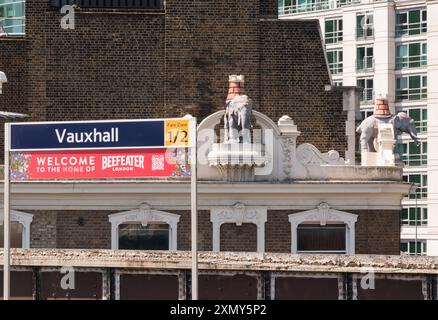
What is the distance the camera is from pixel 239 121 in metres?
56.3

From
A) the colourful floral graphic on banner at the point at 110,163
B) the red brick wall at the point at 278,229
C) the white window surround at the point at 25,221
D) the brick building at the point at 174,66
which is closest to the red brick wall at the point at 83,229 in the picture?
the white window surround at the point at 25,221

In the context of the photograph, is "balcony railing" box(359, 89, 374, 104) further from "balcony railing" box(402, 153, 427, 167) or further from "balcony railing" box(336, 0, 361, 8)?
"balcony railing" box(336, 0, 361, 8)

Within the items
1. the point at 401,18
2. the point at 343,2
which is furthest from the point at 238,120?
the point at 343,2

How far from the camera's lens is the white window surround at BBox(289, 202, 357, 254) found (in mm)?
57062

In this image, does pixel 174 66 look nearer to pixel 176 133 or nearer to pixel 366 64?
pixel 176 133

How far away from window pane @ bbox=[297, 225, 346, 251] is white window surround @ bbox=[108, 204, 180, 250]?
370 centimetres

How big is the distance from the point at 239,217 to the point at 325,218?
254 centimetres

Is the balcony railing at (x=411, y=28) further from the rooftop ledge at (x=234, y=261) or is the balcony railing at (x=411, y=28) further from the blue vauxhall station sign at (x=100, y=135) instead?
the blue vauxhall station sign at (x=100, y=135)

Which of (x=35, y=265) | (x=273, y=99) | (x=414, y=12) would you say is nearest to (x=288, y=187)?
(x=273, y=99)

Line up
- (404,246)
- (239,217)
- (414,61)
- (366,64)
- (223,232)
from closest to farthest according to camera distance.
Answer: (239,217)
(223,232)
(404,246)
(414,61)
(366,64)

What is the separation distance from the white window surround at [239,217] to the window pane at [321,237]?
3.68ft

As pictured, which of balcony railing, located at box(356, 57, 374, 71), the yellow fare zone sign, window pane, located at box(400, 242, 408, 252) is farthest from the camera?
balcony railing, located at box(356, 57, 374, 71)

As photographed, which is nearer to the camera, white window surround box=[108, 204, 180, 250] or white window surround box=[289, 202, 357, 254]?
white window surround box=[289, 202, 357, 254]

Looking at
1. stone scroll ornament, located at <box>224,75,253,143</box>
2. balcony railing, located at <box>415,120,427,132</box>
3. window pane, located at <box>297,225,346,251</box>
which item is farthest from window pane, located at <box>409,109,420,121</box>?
stone scroll ornament, located at <box>224,75,253,143</box>
